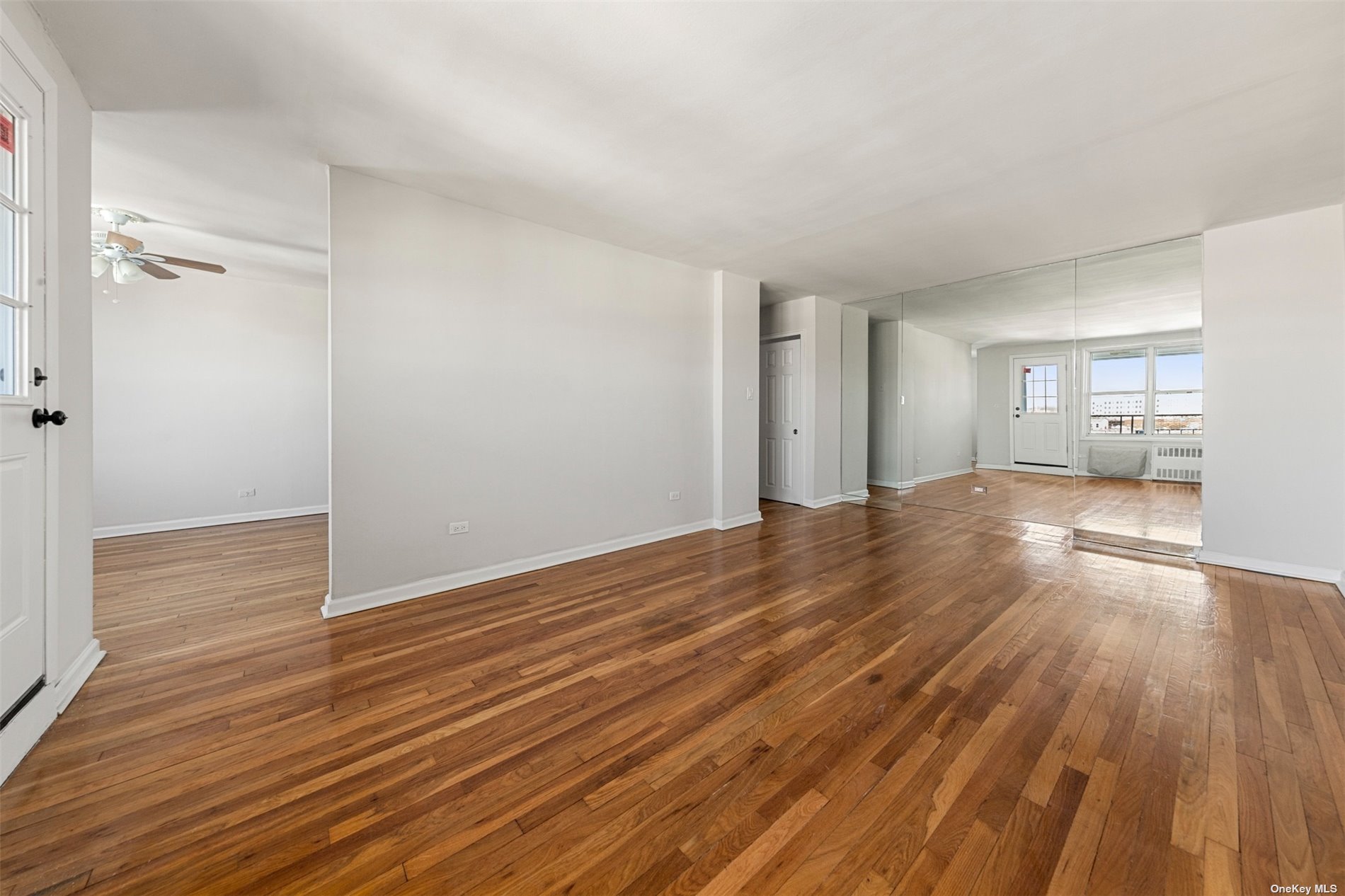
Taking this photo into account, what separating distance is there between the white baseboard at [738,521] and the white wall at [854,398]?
1.96m

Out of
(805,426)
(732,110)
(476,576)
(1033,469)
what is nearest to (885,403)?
(805,426)

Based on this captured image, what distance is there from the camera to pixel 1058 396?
24.6 ft

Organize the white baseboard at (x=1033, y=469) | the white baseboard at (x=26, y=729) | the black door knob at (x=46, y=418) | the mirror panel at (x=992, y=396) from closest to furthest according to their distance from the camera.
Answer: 1. the white baseboard at (x=26, y=729)
2. the black door knob at (x=46, y=418)
3. the mirror panel at (x=992, y=396)
4. the white baseboard at (x=1033, y=469)

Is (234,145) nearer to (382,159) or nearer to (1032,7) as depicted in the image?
(382,159)

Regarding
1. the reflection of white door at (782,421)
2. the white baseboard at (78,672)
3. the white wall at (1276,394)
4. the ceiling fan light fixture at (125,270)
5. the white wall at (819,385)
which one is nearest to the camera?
the white baseboard at (78,672)

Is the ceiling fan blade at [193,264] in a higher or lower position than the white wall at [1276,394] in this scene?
higher

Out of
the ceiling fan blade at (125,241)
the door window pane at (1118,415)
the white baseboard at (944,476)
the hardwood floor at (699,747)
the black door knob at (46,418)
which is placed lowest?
the hardwood floor at (699,747)

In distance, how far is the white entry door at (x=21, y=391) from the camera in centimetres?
168

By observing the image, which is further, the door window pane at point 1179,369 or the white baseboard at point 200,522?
the white baseboard at point 200,522

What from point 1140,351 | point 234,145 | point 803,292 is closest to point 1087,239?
point 1140,351

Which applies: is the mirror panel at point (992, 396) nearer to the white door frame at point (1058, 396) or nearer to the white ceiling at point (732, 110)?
the white door frame at point (1058, 396)

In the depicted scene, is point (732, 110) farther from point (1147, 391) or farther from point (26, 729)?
point (1147, 391)

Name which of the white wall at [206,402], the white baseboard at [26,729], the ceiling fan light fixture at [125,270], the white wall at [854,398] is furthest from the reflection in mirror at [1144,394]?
the white wall at [206,402]

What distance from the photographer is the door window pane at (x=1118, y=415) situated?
4832 millimetres
